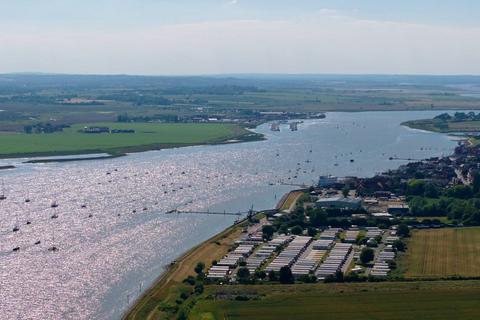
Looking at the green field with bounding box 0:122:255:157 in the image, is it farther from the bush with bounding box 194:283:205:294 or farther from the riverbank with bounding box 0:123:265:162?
the bush with bounding box 194:283:205:294

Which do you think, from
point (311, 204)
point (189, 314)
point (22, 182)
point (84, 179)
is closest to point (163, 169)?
point (84, 179)

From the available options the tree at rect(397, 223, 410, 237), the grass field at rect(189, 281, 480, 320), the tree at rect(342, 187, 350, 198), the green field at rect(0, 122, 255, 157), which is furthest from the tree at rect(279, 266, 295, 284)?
the green field at rect(0, 122, 255, 157)

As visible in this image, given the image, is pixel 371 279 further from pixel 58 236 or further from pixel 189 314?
pixel 58 236

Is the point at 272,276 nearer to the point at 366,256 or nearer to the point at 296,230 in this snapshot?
the point at 366,256

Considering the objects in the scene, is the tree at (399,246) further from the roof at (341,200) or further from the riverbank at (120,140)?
the riverbank at (120,140)

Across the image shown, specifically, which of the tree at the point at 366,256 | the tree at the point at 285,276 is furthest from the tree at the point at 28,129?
the tree at the point at 285,276

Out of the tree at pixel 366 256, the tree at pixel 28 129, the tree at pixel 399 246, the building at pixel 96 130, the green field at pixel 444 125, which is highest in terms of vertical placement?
the tree at pixel 366 256
